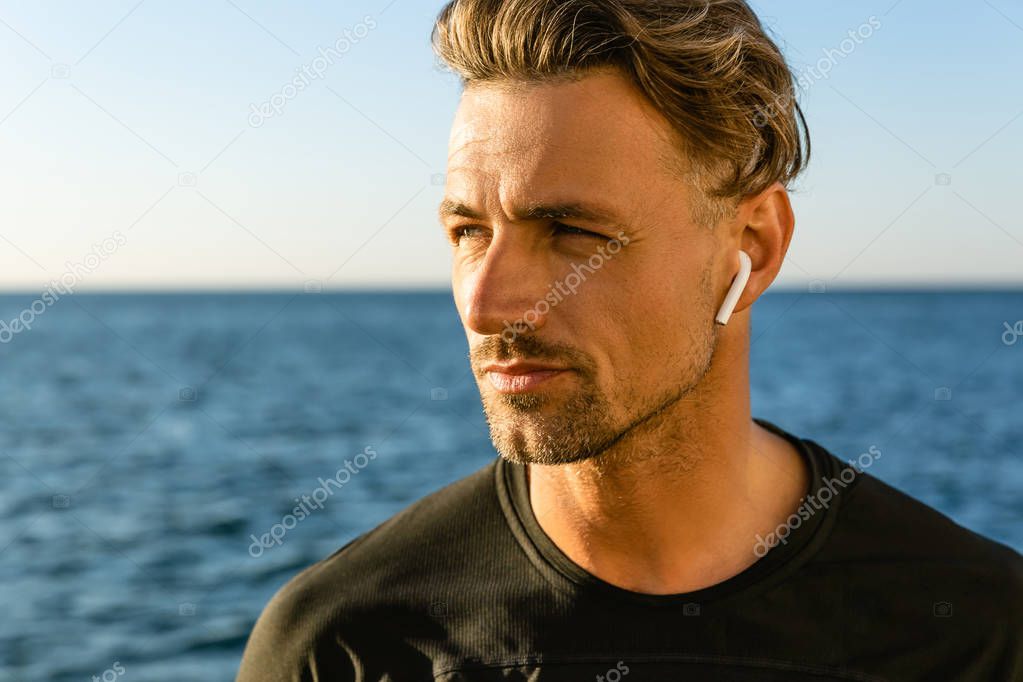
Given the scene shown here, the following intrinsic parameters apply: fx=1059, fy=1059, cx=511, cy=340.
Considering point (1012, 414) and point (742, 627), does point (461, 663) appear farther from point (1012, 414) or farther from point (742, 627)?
point (1012, 414)

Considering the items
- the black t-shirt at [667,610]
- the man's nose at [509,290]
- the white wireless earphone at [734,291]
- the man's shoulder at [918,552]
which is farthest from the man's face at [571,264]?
the man's shoulder at [918,552]

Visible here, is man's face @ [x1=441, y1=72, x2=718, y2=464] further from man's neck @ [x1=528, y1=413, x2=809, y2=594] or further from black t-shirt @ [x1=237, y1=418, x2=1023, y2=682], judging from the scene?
black t-shirt @ [x1=237, y1=418, x2=1023, y2=682]

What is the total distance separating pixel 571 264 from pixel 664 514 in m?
0.75

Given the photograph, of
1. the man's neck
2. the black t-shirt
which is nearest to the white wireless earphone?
the man's neck

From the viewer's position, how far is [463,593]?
2.84 metres

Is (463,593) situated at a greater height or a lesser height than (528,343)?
lesser

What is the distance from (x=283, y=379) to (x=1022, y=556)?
157 feet

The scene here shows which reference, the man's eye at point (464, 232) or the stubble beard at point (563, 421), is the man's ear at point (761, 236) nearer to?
the stubble beard at point (563, 421)

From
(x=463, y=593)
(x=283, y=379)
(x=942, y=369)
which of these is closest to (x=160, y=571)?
(x=463, y=593)

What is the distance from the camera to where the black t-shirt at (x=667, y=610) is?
104 inches

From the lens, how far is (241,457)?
25.8 m

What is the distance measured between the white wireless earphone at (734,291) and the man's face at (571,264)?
0.17 meters

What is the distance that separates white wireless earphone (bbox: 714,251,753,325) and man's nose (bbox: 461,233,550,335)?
0.52 metres

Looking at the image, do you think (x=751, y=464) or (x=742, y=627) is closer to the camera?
(x=742, y=627)
